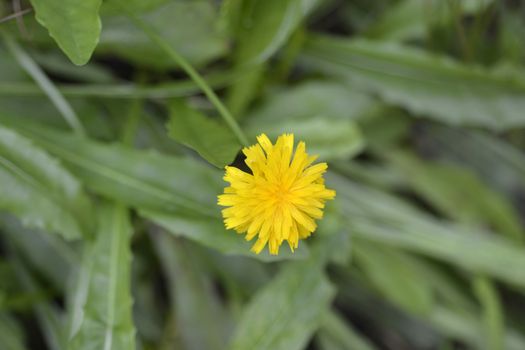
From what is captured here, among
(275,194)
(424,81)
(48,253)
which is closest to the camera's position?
(275,194)

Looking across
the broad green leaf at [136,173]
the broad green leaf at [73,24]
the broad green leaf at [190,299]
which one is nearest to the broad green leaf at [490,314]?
the broad green leaf at [190,299]

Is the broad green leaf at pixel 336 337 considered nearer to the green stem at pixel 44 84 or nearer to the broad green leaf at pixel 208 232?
the broad green leaf at pixel 208 232

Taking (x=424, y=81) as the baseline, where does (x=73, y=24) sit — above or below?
below

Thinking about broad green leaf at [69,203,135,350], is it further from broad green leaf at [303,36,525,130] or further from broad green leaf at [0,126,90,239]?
broad green leaf at [303,36,525,130]

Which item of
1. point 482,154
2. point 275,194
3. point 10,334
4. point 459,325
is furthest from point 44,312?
point 482,154

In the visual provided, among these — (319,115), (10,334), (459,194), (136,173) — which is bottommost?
(10,334)

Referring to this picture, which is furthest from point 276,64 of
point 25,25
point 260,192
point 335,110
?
point 260,192

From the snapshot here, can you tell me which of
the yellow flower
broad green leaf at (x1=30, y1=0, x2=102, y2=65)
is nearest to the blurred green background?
broad green leaf at (x1=30, y1=0, x2=102, y2=65)

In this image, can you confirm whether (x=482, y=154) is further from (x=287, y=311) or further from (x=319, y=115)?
(x=287, y=311)
